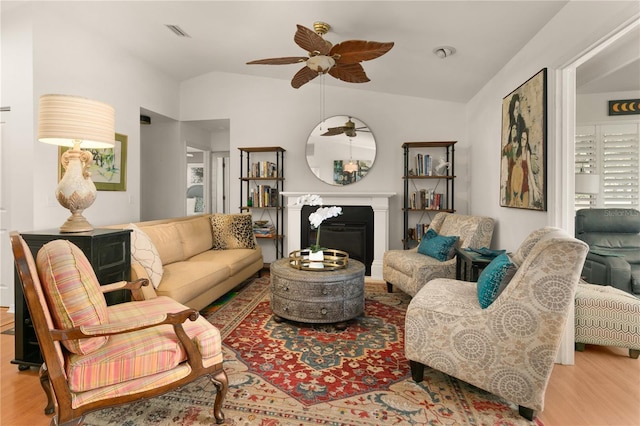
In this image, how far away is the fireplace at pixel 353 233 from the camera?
480 centimetres

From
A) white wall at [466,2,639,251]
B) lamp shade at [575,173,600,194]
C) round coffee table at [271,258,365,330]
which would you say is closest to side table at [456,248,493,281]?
white wall at [466,2,639,251]

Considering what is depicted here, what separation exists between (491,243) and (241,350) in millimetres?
2962

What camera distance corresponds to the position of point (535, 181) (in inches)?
107

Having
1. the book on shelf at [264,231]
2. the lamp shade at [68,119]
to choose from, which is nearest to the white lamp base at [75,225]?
the lamp shade at [68,119]

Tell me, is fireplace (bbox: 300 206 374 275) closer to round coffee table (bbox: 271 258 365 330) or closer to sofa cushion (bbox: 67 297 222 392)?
round coffee table (bbox: 271 258 365 330)

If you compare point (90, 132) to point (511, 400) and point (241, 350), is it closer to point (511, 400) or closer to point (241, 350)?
point (241, 350)

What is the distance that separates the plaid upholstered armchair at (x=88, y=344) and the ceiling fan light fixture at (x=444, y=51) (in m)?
3.18

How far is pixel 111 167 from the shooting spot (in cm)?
407

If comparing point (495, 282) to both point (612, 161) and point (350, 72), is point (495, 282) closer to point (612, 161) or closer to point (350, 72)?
point (350, 72)

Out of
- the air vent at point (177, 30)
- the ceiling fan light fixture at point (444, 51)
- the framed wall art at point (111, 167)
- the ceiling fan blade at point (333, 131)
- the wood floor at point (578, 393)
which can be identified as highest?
the air vent at point (177, 30)

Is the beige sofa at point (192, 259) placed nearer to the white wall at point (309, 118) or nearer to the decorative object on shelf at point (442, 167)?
the white wall at point (309, 118)

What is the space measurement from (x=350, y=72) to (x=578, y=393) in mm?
2747

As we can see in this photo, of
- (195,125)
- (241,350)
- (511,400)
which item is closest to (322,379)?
(241,350)

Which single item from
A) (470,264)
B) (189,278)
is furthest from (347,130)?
(189,278)
